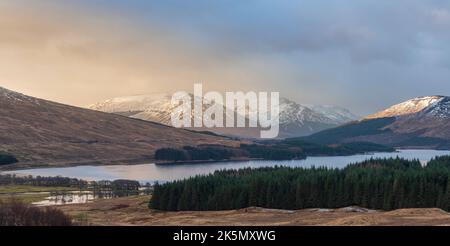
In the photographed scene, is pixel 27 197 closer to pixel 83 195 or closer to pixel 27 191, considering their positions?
pixel 83 195

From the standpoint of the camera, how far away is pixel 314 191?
403 feet

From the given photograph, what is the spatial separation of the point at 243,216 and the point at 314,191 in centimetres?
2127

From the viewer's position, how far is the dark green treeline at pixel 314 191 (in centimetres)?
11450

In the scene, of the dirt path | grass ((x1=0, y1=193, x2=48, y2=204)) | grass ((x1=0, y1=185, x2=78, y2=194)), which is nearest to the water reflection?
grass ((x1=0, y1=193, x2=48, y2=204))

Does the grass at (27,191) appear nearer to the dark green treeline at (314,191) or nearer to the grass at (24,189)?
the grass at (24,189)

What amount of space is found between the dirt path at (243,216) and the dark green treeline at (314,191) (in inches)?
153

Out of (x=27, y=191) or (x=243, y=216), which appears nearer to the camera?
(x=243, y=216)

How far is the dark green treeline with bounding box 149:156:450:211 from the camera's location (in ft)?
376

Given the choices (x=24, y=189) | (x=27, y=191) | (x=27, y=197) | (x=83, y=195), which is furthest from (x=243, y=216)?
(x=24, y=189)

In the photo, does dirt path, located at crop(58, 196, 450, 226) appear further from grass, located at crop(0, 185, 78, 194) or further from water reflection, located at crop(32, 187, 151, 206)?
grass, located at crop(0, 185, 78, 194)

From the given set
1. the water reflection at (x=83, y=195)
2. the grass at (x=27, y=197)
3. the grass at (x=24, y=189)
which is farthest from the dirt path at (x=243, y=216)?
the grass at (x=24, y=189)

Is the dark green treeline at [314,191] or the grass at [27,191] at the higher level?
the dark green treeline at [314,191]

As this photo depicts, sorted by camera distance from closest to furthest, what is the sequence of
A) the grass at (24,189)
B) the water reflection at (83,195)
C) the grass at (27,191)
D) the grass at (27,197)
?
the grass at (27,197) < the water reflection at (83,195) < the grass at (27,191) < the grass at (24,189)
